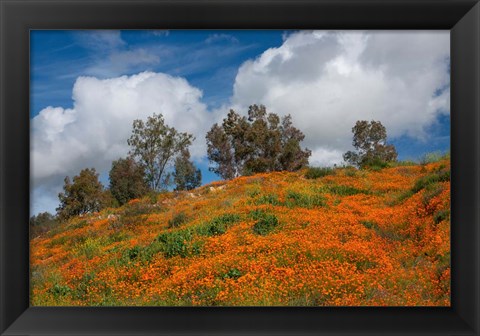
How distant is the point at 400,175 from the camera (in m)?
4.16

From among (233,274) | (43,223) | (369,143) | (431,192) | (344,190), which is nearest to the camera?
(43,223)

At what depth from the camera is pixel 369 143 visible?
398 cm

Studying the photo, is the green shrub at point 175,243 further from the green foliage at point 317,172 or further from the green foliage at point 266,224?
the green foliage at point 317,172

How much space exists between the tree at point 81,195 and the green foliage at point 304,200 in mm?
1819

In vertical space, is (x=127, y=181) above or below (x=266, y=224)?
above

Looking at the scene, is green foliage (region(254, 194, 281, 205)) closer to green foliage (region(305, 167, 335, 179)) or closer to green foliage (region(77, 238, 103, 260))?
green foliage (region(305, 167, 335, 179))

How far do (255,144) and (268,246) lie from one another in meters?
1.03

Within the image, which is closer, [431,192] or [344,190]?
[431,192]

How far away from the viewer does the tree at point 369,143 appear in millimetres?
3965

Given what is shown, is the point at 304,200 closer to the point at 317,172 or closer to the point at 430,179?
the point at 317,172
